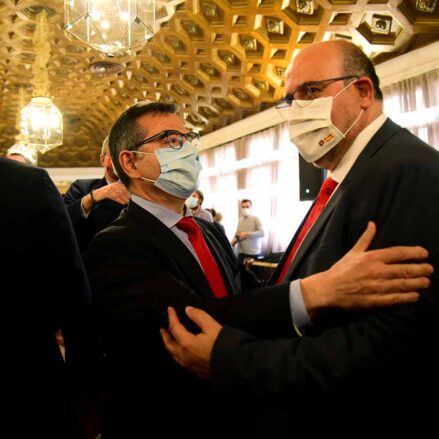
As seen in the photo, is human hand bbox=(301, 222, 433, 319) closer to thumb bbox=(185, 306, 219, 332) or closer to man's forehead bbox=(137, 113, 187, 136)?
thumb bbox=(185, 306, 219, 332)

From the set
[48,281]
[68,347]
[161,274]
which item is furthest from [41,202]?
[68,347]

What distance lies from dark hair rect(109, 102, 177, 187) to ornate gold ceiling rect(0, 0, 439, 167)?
18.5 ft

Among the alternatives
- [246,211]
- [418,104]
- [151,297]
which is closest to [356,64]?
[151,297]

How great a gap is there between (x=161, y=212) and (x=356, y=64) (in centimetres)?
99

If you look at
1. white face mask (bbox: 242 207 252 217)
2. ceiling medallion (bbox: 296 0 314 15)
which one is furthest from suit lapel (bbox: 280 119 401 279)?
white face mask (bbox: 242 207 252 217)

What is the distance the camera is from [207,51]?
9.37 metres

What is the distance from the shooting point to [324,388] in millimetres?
1186

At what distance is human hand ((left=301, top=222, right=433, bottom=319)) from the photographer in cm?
117

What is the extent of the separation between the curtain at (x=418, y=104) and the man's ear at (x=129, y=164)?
6.00 meters

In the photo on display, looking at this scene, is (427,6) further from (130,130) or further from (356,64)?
(130,130)

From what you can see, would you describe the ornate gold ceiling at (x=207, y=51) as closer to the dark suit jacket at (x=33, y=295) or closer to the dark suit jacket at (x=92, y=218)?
the dark suit jacket at (x=92, y=218)

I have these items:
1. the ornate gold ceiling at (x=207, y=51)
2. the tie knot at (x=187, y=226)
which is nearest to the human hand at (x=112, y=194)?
the tie knot at (x=187, y=226)

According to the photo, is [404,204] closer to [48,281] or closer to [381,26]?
[48,281]

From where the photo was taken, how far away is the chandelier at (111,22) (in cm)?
347
